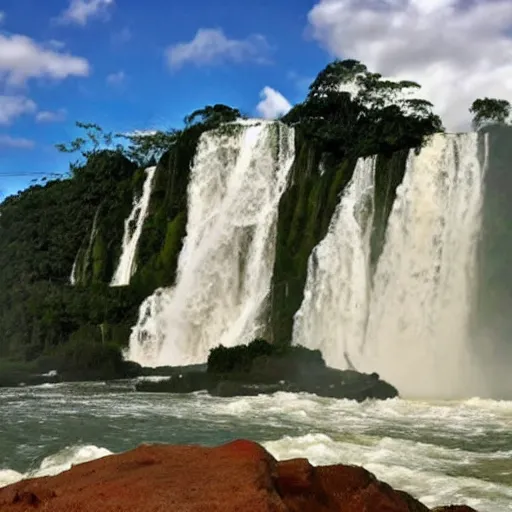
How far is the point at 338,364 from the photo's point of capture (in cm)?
2745

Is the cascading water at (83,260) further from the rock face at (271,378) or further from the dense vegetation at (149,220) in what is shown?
the rock face at (271,378)

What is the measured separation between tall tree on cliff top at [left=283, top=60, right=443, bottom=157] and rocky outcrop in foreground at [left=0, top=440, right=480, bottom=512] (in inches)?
1057

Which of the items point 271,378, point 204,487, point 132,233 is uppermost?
point 132,233

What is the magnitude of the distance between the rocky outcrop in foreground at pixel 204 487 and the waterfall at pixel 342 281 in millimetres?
21793

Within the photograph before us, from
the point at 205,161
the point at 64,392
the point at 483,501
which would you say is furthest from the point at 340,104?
the point at 483,501

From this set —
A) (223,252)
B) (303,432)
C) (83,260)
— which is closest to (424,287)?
(223,252)

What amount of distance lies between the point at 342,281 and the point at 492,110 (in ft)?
52.3

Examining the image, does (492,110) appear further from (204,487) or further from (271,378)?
(204,487)

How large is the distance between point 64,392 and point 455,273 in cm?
1297

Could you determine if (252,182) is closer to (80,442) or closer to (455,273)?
(455,273)

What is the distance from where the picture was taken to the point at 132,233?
4225cm

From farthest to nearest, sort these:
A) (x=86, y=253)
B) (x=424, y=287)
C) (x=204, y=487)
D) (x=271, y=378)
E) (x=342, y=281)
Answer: (x=86, y=253)
(x=342, y=281)
(x=424, y=287)
(x=271, y=378)
(x=204, y=487)

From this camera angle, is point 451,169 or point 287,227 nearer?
point 451,169

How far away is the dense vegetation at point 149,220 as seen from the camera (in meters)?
31.2
